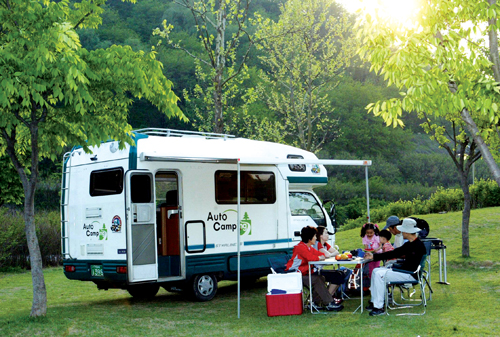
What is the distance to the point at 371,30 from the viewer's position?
6.86 m

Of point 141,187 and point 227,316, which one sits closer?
→ point 227,316

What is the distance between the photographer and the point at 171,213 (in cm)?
1009

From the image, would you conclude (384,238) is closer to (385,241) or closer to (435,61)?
(385,241)

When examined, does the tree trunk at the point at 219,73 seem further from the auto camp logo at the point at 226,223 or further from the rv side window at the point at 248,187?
the auto camp logo at the point at 226,223

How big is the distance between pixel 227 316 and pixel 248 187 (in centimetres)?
271

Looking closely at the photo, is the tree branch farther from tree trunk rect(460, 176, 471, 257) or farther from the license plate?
tree trunk rect(460, 176, 471, 257)

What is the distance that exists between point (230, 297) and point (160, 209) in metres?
2.03

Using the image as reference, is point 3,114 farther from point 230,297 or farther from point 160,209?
point 230,297

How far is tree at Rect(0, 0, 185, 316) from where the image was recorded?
7.61m

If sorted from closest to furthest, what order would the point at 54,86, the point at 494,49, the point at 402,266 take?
the point at 494,49, the point at 54,86, the point at 402,266

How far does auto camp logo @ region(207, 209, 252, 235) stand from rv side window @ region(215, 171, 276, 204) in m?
0.23

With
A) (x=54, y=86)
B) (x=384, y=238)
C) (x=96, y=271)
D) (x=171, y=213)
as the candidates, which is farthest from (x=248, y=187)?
(x=54, y=86)

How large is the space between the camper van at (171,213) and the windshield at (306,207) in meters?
0.29

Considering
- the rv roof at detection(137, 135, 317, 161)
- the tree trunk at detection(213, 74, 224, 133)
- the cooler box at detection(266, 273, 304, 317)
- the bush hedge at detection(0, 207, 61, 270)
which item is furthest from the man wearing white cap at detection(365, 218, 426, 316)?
the bush hedge at detection(0, 207, 61, 270)
